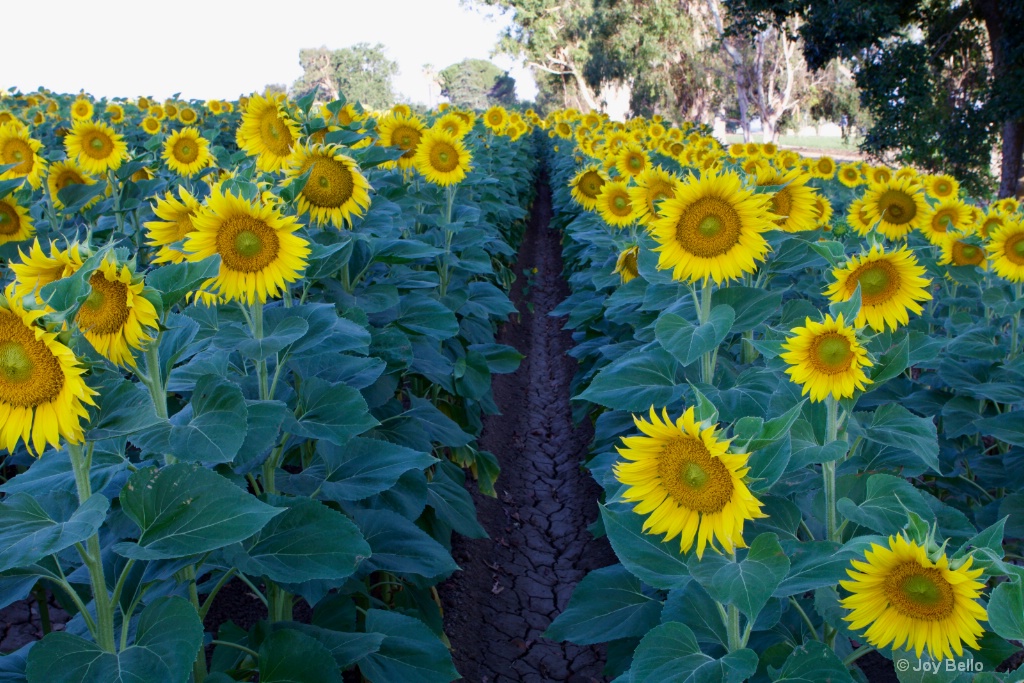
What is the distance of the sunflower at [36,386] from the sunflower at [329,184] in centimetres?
183

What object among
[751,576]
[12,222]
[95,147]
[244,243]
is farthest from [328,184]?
[95,147]

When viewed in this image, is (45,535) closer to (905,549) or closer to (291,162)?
(905,549)

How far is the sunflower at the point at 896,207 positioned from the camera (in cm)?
457

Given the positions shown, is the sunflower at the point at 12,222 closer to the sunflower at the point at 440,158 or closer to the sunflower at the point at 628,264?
the sunflower at the point at 440,158

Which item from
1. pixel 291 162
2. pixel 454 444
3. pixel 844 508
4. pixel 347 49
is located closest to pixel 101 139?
pixel 291 162

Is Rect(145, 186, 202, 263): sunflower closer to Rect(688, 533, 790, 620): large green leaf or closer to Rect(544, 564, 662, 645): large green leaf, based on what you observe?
Rect(544, 564, 662, 645): large green leaf

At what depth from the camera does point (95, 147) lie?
526 cm

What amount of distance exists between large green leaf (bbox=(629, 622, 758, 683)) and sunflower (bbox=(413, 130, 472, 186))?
12.4ft

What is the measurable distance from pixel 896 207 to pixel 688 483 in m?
3.55

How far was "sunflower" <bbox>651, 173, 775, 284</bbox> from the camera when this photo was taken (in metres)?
2.81

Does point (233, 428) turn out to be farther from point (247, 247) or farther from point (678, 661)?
point (678, 661)

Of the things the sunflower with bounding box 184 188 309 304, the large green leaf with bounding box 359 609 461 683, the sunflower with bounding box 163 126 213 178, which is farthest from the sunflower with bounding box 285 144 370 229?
the sunflower with bounding box 163 126 213 178

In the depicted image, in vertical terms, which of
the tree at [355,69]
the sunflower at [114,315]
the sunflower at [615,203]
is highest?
the tree at [355,69]

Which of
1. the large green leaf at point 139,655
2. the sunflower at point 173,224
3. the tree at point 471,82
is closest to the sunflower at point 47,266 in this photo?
the sunflower at point 173,224
